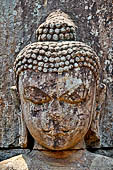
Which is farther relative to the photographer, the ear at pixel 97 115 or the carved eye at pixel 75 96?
the ear at pixel 97 115

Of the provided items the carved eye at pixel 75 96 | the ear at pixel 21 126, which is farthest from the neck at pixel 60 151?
the carved eye at pixel 75 96

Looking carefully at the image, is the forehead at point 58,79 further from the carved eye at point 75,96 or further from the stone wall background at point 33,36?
the stone wall background at point 33,36

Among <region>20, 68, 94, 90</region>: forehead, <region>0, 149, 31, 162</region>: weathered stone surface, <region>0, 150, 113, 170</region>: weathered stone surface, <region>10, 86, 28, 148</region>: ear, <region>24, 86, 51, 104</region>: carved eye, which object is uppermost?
<region>20, 68, 94, 90</region>: forehead

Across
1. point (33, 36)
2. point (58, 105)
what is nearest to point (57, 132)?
point (58, 105)

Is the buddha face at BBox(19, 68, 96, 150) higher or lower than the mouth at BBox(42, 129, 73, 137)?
higher

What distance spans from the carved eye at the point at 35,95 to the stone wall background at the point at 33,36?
45cm

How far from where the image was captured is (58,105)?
3502 millimetres

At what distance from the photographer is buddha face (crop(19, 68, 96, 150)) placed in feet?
11.5

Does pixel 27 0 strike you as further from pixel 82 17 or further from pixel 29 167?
pixel 29 167

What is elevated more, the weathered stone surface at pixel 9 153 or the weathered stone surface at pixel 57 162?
the weathered stone surface at pixel 57 162

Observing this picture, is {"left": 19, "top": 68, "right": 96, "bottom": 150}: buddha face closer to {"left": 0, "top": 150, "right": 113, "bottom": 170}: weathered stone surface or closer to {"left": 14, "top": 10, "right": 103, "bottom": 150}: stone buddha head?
{"left": 14, "top": 10, "right": 103, "bottom": 150}: stone buddha head

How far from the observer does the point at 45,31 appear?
12.1 ft

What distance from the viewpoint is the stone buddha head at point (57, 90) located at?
350cm

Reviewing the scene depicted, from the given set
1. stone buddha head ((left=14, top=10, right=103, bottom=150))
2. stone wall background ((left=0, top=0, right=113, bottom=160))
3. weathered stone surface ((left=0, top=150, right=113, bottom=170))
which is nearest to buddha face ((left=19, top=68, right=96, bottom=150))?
stone buddha head ((left=14, top=10, right=103, bottom=150))
